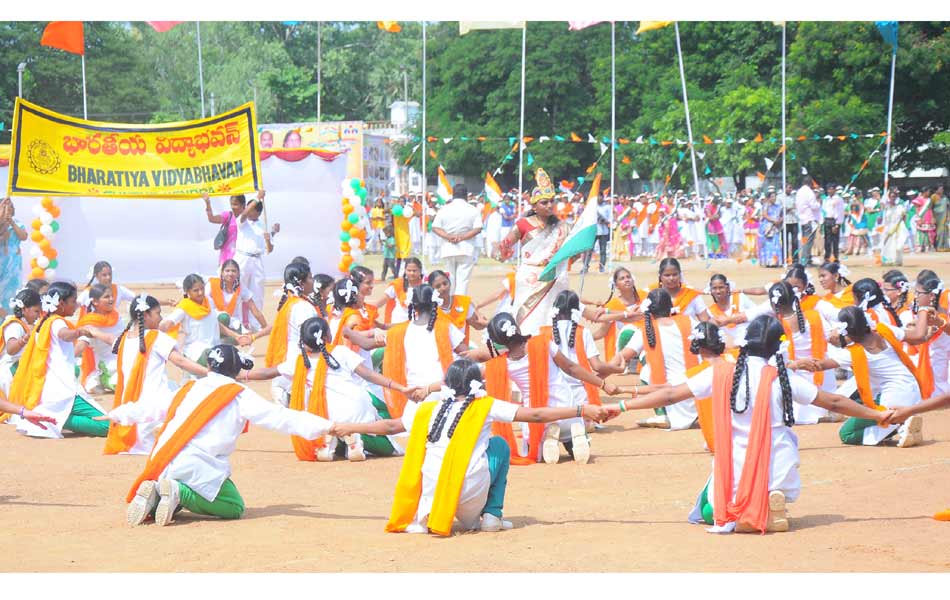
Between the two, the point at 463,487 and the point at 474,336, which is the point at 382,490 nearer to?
the point at 463,487

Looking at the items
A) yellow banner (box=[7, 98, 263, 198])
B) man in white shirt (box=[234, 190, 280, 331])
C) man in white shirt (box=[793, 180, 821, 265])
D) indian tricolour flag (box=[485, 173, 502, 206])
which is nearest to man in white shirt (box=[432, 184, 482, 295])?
Answer: indian tricolour flag (box=[485, 173, 502, 206])

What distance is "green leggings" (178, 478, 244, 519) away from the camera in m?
7.55

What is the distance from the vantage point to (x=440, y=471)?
711 cm

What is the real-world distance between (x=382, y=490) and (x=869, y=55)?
27733mm

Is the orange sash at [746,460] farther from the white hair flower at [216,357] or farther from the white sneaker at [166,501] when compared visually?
the white sneaker at [166,501]

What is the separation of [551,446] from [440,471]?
255cm

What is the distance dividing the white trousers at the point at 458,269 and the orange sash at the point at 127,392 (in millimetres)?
6613

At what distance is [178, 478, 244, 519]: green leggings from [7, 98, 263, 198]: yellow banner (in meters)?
10.4

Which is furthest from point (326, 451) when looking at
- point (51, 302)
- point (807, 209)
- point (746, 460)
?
point (807, 209)

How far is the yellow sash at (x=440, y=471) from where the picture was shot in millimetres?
7086

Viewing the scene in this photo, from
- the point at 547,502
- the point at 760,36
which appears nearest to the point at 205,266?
the point at 547,502

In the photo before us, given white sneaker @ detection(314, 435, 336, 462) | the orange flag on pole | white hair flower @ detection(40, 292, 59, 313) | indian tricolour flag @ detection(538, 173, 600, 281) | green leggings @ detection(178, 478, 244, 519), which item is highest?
the orange flag on pole

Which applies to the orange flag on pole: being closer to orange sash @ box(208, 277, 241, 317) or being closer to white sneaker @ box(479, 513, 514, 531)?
orange sash @ box(208, 277, 241, 317)

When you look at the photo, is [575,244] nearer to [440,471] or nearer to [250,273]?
[250,273]
